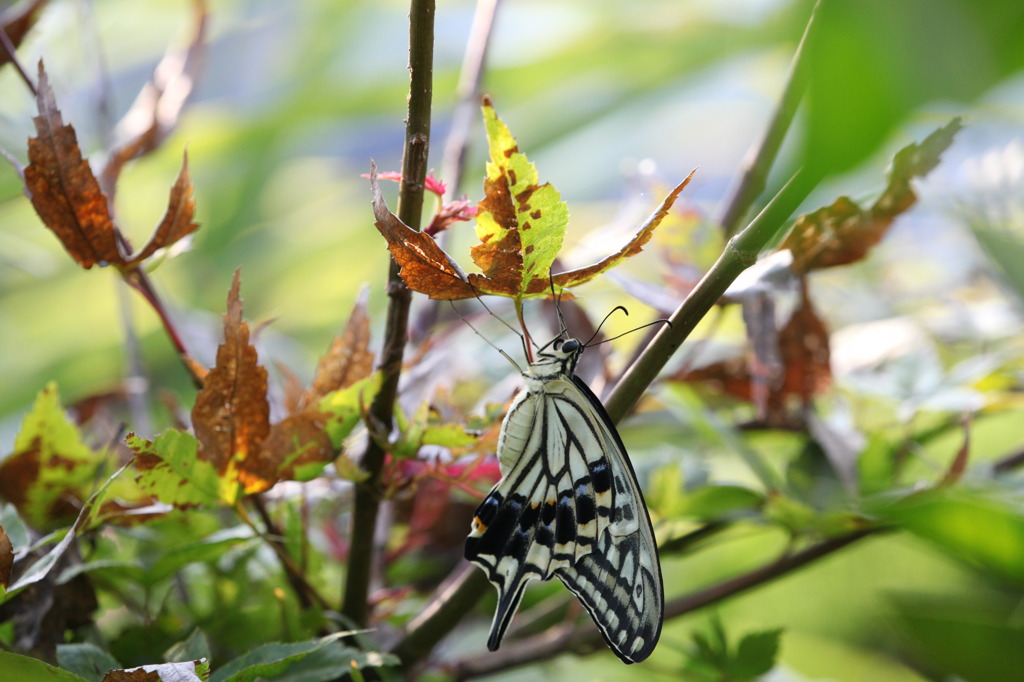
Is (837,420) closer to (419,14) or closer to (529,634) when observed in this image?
(529,634)

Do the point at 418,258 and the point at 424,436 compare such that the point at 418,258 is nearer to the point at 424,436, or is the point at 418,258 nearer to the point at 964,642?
the point at 424,436

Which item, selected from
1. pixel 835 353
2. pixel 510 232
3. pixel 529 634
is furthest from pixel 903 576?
pixel 510 232

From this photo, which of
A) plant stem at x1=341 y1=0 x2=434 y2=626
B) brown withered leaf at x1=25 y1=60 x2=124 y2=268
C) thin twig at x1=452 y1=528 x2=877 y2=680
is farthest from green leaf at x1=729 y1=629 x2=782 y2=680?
brown withered leaf at x1=25 y1=60 x2=124 y2=268

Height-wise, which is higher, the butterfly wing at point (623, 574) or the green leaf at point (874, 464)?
the green leaf at point (874, 464)

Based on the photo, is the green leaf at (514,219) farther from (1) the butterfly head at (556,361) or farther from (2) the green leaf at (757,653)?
(2) the green leaf at (757,653)

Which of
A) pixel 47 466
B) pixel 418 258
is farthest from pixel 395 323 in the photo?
pixel 47 466

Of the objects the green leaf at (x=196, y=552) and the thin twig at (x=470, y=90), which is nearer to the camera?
the green leaf at (x=196, y=552)

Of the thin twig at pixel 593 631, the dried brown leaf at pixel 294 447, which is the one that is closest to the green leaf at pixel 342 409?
the dried brown leaf at pixel 294 447
